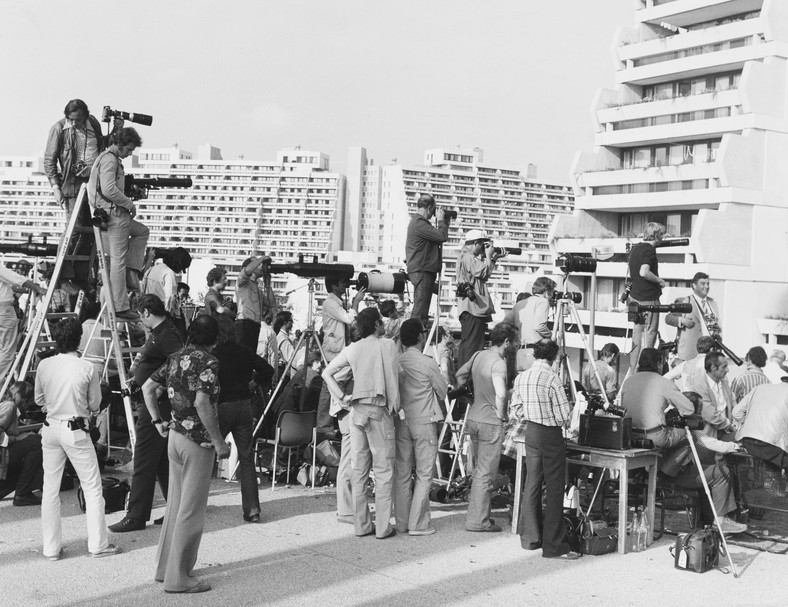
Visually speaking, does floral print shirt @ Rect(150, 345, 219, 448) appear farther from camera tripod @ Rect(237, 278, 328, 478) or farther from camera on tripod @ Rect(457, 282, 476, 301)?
camera on tripod @ Rect(457, 282, 476, 301)

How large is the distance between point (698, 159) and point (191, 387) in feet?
139

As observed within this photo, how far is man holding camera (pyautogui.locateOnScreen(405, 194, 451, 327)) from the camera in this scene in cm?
1043

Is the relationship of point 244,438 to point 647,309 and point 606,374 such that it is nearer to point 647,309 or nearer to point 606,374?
point 647,309

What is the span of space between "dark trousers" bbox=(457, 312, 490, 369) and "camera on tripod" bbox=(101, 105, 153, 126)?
13.0 ft

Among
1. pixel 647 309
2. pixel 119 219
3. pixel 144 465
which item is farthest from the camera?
pixel 647 309

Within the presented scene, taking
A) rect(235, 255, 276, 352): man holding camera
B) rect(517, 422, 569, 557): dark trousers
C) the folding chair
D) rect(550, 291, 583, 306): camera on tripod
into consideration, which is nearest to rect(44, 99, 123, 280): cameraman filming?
rect(235, 255, 276, 352): man holding camera

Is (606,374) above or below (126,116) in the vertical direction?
below

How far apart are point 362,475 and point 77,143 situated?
5.13 meters

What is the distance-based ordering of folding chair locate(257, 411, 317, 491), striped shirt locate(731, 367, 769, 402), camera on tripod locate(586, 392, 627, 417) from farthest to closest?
striped shirt locate(731, 367, 769, 402) < folding chair locate(257, 411, 317, 491) < camera on tripod locate(586, 392, 627, 417)

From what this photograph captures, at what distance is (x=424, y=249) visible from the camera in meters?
10.5

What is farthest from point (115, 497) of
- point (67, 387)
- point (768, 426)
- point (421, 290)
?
point (768, 426)

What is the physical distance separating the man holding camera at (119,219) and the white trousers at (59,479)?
103 inches

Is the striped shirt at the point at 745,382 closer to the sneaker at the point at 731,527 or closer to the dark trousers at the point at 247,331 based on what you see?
the sneaker at the point at 731,527

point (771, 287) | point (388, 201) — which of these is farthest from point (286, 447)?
point (388, 201)
